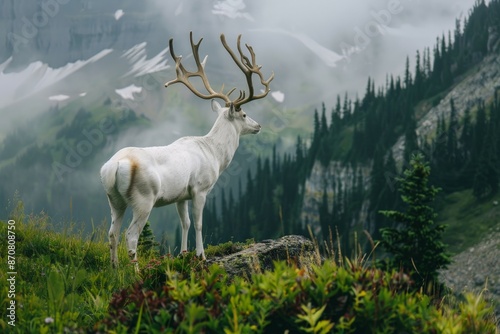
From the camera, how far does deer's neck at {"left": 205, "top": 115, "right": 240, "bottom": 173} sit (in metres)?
10.6

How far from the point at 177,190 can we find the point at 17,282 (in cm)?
324

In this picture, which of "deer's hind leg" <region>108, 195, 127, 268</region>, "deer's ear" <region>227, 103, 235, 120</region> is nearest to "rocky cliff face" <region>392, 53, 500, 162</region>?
"deer's ear" <region>227, 103, 235, 120</region>

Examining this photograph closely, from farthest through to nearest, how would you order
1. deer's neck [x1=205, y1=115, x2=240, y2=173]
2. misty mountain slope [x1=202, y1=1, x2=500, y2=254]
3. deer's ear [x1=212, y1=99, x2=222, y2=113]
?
1. misty mountain slope [x1=202, y1=1, x2=500, y2=254]
2. deer's ear [x1=212, y1=99, x2=222, y2=113]
3. deer's neck [x1=205, y1=115, x2=240, y2=173]

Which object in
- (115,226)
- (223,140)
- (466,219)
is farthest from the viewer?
(466,219)

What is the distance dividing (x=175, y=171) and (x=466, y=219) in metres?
111

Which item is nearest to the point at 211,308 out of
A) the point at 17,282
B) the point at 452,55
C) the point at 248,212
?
the point at 17,282

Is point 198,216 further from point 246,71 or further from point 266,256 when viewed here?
point 246,71

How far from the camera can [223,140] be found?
35.3 feet

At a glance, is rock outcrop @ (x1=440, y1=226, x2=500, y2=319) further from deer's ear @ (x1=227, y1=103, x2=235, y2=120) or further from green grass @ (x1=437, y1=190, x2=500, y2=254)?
deer's ear @ (x1=227, y1=103, x2=235, y2=120)

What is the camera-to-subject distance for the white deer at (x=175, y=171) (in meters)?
8.12

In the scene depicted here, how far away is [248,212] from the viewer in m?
156

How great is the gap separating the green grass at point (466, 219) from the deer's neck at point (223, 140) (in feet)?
299

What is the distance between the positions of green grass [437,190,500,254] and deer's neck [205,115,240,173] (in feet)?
299

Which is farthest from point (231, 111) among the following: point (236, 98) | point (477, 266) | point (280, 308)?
point (477, 266)
